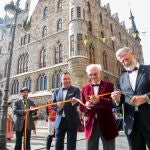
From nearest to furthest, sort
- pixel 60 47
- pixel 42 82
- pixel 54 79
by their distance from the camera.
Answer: pixel 54 79 → pixel 60 47 → pixel 42 82

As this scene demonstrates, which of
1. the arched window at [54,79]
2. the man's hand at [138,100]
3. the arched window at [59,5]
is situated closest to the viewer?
the man's hand at [138,100]

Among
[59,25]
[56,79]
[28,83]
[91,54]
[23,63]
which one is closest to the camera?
[56,79]

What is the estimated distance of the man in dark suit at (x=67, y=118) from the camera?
372cm

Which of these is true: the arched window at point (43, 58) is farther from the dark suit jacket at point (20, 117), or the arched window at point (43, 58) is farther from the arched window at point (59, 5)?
the dark suit jacket at point (20, 117)

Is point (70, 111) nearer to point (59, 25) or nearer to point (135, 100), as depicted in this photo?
point (135, 100)

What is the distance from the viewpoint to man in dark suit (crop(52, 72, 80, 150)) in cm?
372

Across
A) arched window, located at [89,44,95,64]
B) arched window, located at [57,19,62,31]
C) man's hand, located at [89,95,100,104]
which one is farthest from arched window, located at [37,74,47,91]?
man's hand, located at [89,95,100,104]

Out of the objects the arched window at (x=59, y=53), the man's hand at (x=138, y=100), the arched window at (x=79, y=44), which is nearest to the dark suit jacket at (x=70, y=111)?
the man's hand at (x=138, y=100)

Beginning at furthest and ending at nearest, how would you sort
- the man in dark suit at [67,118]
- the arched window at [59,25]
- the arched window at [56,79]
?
the arched window at [59,25] < the arched window at [56,79] < the man in dark suit at [67,118]

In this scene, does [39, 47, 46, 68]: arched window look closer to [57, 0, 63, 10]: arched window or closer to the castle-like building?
the castle-like building

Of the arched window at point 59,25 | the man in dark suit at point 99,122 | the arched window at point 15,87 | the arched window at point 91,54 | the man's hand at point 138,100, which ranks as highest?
the arched window at point 59,25

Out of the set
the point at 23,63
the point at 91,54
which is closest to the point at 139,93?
the point at 91,54

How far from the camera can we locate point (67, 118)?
12.5 ft

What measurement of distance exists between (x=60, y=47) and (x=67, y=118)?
16.6 metres
